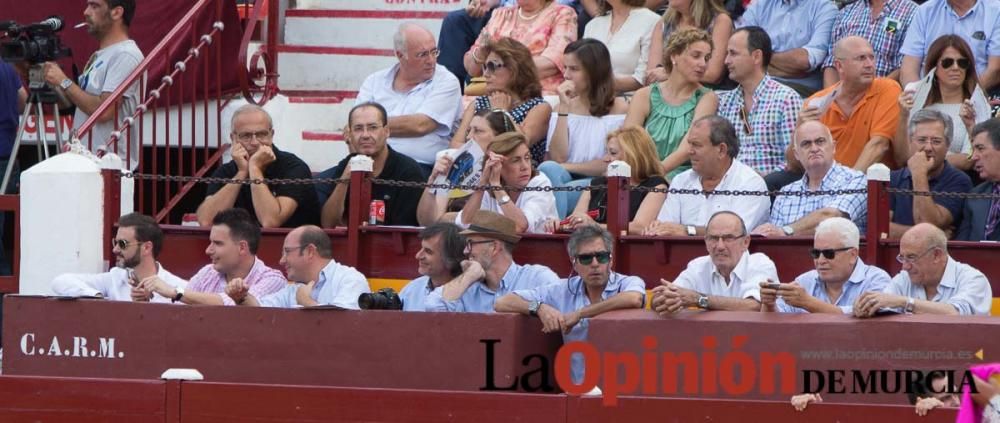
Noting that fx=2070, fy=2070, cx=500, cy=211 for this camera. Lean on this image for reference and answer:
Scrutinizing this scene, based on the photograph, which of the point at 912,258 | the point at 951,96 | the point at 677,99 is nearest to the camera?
the point at 912,258

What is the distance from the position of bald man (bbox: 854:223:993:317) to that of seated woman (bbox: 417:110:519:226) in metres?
2.58

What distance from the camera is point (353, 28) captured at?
14.1 metres

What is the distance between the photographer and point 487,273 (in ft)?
33.2

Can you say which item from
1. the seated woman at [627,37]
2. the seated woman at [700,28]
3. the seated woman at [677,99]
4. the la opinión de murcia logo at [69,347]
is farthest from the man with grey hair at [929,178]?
the la opinión de murcia logo at [69,347]

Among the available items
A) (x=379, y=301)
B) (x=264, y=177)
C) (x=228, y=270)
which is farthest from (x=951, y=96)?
(x=228, y=270)

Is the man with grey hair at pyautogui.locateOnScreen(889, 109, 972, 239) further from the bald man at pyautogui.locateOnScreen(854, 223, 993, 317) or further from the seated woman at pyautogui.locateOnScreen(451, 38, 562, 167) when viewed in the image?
the seated woman at pyautogui.locateOnScreen(451, 38, 562, 167)

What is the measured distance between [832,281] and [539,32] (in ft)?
12.3

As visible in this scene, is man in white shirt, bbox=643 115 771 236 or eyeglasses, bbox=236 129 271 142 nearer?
man in white shirt, bbox=643 115 771 236

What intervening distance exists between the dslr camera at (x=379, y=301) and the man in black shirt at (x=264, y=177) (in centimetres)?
132

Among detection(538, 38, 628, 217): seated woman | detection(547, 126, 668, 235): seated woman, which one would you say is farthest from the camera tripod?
detection(547, 126, 668, 235): seated woman

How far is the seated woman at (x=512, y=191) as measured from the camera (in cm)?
1073

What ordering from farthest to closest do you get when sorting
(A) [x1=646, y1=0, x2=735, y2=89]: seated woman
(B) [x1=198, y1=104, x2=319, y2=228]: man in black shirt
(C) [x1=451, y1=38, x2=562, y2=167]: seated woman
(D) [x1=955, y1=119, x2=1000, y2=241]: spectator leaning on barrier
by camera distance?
(A) [x1=646, y1=0, x2=735, y2=89]: seated woman, (C) [x1=451, y1=38, x2=562, y2=167]: seated woman, (B) [x1=198, y1=104, x2=319, y2=228]: man in black shirt, (D) [x1=955, y1=119, x2=1000, y2=241]: spectator leaning on barrier

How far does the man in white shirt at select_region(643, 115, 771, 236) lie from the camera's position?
10508 millimetres

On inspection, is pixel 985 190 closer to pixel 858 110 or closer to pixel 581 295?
pixel 858 110
